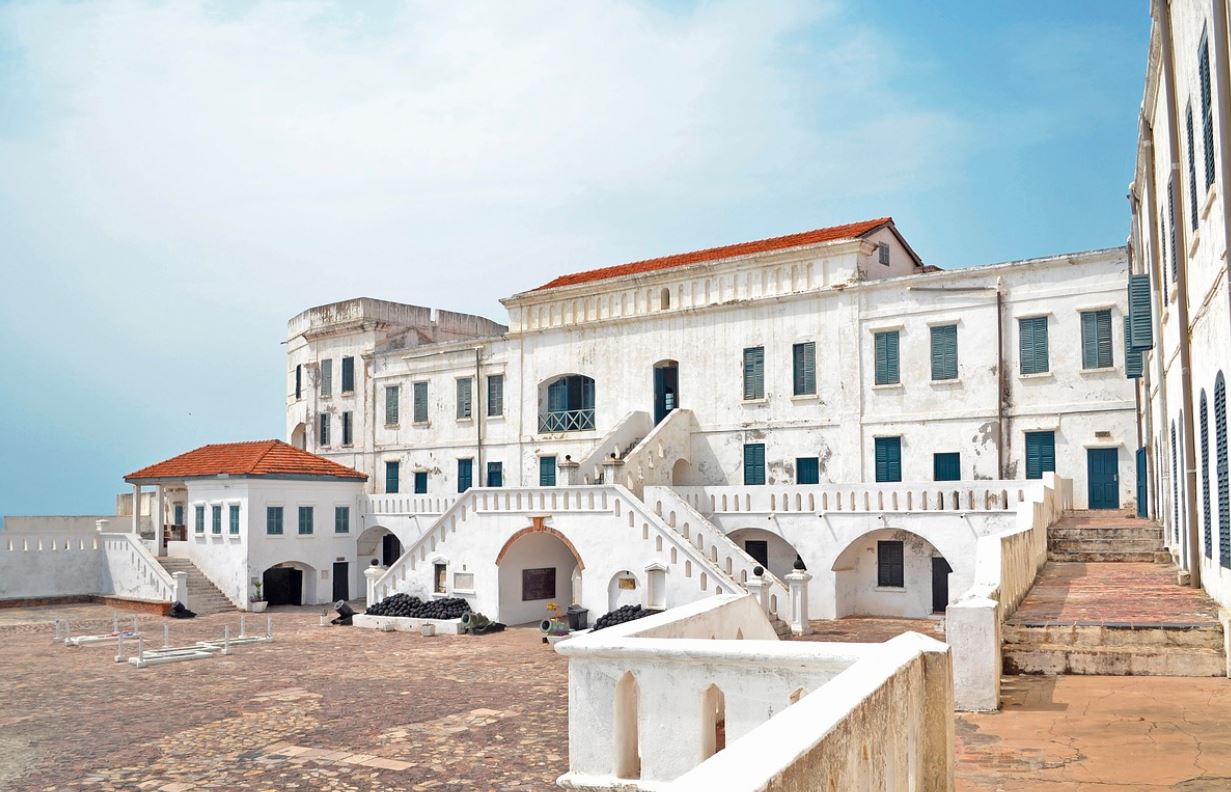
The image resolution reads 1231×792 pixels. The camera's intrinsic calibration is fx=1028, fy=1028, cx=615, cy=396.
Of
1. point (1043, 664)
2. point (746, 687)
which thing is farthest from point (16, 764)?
point (1043, 664)

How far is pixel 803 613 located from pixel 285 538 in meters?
19.1

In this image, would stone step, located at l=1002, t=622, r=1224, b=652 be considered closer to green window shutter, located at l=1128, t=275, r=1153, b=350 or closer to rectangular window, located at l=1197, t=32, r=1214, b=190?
rectangular window, located at l=1197, t=32, r=1214, b=190

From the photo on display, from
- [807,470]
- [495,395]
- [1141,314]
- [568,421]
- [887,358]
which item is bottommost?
[807,470]

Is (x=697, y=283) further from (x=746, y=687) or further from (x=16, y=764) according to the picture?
(x=746, y=687)

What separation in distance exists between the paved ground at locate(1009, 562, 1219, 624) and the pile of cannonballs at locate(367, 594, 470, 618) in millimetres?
16972

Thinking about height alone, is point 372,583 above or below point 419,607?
above

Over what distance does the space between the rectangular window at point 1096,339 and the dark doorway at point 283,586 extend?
86.5 ft

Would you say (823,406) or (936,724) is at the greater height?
(823,406)

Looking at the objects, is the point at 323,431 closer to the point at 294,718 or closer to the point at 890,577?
the point at 890,577

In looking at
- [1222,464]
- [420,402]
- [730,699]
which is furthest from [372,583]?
[730,699]

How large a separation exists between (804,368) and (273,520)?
18409 millimetres

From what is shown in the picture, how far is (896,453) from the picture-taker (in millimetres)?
28281

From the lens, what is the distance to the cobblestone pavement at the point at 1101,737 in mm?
6375

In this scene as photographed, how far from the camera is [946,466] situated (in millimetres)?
27547
